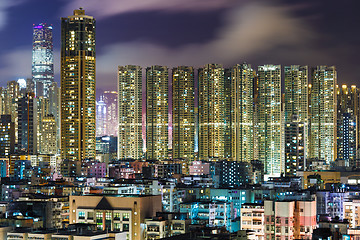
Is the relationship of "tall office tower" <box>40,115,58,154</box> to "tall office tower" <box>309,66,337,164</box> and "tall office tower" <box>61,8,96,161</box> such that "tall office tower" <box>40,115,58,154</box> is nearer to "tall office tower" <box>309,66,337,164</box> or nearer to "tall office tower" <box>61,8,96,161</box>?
"tall office tower" <box>61,8,96,161</box>

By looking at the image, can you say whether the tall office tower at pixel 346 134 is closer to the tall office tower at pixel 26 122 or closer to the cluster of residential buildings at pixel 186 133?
the cluster of residential buildings at pixel 186 133

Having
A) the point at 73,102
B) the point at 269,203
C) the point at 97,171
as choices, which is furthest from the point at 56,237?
the point at 73,102

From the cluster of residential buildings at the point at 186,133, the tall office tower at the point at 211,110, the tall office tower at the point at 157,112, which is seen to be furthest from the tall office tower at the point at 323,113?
the tall office tower at the point at 157,112

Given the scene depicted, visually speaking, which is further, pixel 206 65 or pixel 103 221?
pixel 206 65

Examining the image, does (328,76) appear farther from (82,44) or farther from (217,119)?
(82,44)

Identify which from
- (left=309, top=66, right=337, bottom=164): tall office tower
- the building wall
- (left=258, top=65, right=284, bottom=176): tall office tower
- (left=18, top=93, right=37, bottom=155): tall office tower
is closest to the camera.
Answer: the building wall

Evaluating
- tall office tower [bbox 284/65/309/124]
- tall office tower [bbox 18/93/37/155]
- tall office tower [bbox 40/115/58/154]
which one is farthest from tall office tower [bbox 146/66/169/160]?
tall office tower [bbox 284/65/309/124]
